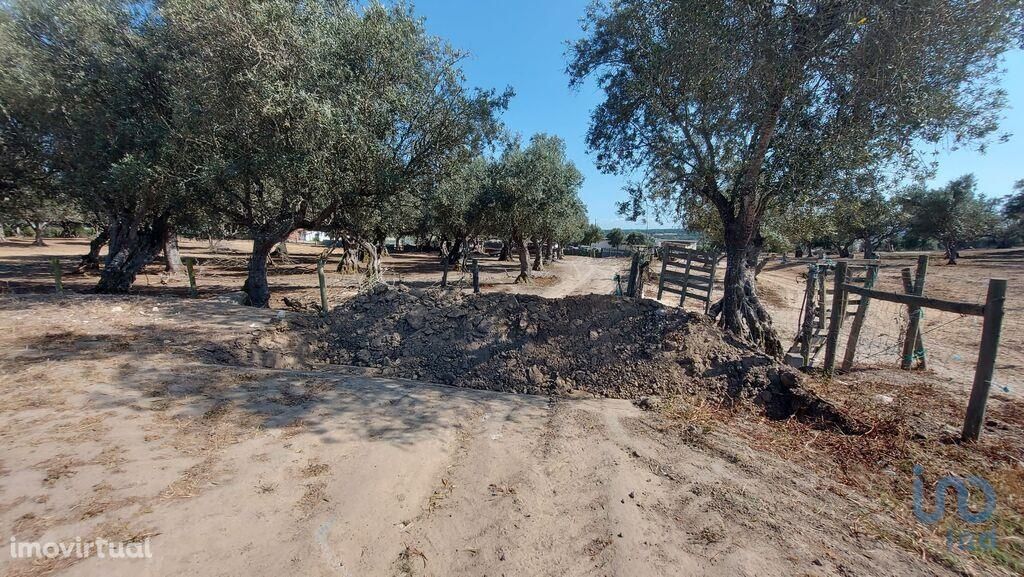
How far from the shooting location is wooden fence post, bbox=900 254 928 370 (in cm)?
621

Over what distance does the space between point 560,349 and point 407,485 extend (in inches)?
138

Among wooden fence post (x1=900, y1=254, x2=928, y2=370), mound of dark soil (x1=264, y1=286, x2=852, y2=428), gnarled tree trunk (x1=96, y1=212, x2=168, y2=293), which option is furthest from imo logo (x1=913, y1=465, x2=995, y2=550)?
gnarled tree trunk (x1=96, y1=212, x2=168, y2=293)

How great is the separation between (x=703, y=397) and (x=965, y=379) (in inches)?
186

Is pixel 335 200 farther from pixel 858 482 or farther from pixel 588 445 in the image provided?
pixel 858 482

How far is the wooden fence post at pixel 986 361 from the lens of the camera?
12.8 feet

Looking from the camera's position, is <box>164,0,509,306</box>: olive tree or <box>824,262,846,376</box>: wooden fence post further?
<box>164,0,509,306</box>: olive tree

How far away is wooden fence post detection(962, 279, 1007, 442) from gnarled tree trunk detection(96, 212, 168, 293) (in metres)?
17.5

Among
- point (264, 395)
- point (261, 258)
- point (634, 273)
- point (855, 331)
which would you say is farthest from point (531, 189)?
point (264, 395)

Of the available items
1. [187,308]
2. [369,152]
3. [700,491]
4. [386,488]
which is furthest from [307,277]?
[700,491]

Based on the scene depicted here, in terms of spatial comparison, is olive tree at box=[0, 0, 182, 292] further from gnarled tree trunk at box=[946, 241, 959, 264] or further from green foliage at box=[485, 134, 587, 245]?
gnarled tree trunk at box=[946, 241, 959, 264]

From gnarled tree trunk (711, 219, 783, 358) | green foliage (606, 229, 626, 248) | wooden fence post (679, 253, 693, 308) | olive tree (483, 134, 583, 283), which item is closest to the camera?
gnarled tree trunk (711, 219, 783, 358)

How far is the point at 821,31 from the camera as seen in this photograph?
5.16m

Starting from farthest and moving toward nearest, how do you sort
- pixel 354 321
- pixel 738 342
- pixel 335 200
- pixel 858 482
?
pixel 335 200
pixel 354 321
pixel 738 342
pixel 858 482

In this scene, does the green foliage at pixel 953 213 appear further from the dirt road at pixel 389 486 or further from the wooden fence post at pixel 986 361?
the dirt road at pixel 389 486
